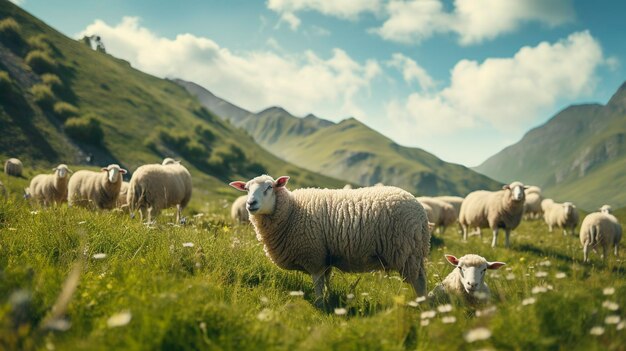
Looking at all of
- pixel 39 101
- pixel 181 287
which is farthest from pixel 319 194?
pixel 39 101

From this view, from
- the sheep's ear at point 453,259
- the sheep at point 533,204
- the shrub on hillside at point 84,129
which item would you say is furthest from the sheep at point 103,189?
the shrub on hillside at point 84,129

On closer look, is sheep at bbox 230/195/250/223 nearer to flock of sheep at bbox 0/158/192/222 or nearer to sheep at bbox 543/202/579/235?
flock of sheep at bbox 0/158/192/222

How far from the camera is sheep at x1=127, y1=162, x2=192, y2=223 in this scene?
10996 millimetres

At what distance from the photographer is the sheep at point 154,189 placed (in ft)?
36.1

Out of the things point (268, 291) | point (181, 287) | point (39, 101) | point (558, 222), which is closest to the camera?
point (181, 287)

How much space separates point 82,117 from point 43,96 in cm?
467

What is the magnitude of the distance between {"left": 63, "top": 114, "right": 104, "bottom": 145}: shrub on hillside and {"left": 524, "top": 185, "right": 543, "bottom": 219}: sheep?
143 feet

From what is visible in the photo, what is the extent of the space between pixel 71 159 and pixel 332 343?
44247mm

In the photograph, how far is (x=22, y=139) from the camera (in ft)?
118

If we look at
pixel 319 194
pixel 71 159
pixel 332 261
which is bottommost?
pixel 71 159

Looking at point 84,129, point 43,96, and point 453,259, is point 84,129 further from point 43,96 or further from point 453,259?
point 453,259

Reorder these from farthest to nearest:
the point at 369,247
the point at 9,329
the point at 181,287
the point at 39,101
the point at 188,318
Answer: the point at 39,101 → the point at 369,247 → the point at 181,287 → the point at 188,318 → the point at 9,329

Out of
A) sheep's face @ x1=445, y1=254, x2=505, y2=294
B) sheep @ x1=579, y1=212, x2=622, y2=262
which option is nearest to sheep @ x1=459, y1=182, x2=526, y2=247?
sheep @ x1=579, y1=212, x2=622, y2=262

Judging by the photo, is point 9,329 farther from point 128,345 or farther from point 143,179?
point 143,179
